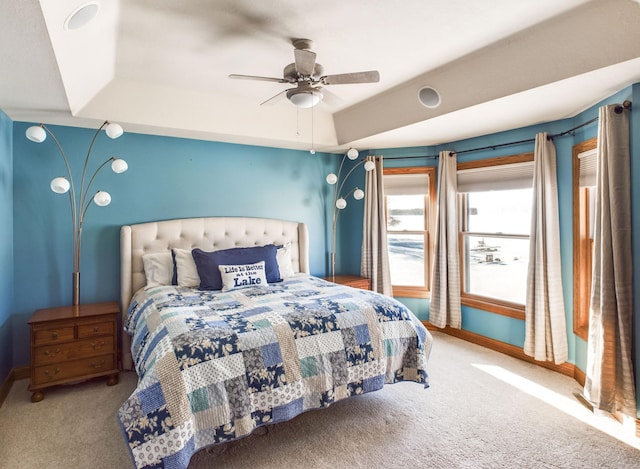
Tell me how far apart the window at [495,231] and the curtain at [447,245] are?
0.40 ft

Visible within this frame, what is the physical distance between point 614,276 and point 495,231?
1.61 metres

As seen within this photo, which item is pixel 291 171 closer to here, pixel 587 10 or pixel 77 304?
pixel 77 304

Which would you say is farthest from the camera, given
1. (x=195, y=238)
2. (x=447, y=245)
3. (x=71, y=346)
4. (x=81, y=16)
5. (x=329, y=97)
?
(x=447, y=245)

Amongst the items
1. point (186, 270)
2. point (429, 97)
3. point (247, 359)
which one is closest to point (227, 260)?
point (186, 270)

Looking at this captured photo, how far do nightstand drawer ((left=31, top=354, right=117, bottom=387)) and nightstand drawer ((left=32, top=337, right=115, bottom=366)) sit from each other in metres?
0.04

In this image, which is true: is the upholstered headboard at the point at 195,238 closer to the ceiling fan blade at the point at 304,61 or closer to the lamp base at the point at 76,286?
the lamp base at the point at 76,286

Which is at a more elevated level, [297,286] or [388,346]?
[297,286]

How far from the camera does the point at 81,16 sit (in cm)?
186

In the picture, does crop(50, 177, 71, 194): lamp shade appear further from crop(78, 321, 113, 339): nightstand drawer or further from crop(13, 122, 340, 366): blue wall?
crop(78, 321, 113, 339): nightstand drawer

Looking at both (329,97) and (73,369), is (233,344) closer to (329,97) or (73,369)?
(73,369)

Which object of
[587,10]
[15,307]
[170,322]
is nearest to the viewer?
[587,10]

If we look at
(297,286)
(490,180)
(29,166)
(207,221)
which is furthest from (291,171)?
(29,166)

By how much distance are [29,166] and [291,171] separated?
2700 mm

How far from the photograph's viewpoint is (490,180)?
13.1 ft
